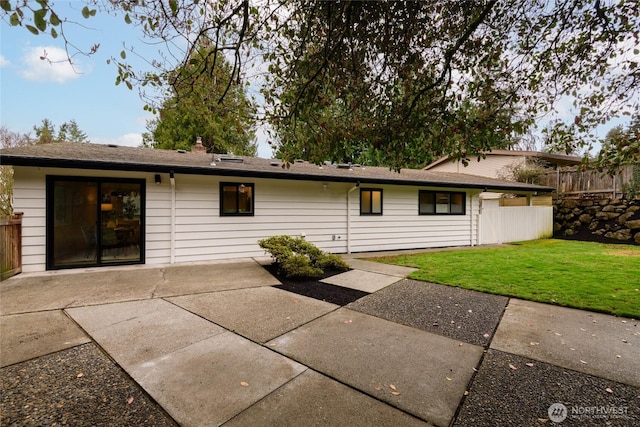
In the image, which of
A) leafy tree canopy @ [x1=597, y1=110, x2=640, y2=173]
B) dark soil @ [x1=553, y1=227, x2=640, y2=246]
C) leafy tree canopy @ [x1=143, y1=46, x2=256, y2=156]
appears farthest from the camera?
dark soil @ [x1=553, y1=227, x2=640, y2=246]

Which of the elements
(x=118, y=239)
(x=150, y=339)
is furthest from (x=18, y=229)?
(x=150, y=339)

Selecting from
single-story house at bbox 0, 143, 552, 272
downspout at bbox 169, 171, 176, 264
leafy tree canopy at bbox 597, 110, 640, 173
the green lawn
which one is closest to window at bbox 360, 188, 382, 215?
single-story house at bbox 0, 143, 552, 272

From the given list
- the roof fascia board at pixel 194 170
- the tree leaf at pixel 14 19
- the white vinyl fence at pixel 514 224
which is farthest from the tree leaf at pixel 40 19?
the white vinyl fence at pixel 514 224

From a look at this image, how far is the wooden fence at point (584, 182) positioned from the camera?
38.9ft

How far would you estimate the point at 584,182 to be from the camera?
13133 mm

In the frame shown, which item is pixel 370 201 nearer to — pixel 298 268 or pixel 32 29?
pixel 298 268

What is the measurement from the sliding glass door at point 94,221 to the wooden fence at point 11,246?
443mm

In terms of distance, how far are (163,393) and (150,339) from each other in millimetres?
1095

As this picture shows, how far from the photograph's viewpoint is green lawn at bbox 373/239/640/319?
15.1 feet

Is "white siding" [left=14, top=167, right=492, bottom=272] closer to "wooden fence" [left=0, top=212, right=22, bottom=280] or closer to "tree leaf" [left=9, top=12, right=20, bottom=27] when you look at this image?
"wooden fence" [left=0, top=212, right=22, bottom=280]

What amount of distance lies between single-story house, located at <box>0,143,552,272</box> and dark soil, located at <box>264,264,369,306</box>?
7.89 feet

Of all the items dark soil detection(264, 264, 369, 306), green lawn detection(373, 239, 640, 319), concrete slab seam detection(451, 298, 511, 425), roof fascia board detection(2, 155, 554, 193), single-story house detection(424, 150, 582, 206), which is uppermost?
single-story house detection(424, 150, 582, 206)

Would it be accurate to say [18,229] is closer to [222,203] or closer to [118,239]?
[118,239]

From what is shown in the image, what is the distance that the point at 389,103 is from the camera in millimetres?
3777
